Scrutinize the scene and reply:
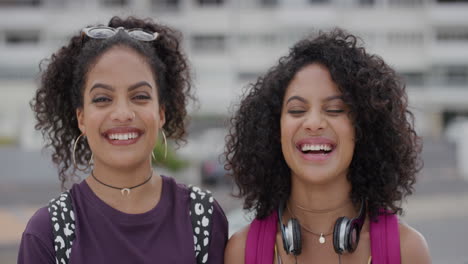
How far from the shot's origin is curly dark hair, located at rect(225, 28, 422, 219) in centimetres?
326

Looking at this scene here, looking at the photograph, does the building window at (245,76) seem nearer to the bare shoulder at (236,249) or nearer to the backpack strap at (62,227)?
the bare shoulder at (236,249)

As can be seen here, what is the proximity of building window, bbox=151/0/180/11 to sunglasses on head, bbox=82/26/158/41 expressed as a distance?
1656 inches

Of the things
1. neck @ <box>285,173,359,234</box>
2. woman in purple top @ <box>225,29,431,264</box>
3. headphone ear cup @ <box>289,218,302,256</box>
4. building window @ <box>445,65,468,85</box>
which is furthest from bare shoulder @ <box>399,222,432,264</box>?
building window @ <box>445,65,468,85</box>

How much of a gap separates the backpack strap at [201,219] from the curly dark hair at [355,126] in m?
0.25

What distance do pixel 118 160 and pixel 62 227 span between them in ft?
1.34

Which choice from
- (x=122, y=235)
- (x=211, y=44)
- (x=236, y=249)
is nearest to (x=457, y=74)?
(x=211, y=44)

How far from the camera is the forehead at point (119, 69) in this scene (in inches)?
128

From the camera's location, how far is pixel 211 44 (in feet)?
147

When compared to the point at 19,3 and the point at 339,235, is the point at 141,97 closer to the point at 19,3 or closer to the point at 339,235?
the point at 339,235

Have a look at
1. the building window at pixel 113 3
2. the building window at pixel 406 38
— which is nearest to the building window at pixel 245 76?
the building window at pixel 113 3

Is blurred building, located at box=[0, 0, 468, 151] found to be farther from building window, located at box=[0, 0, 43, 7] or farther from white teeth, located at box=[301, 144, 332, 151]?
white teeth, located at box=[301, 144, 332, 151]

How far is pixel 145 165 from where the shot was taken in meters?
3.37

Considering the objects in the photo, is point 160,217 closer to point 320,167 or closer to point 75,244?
point 75,244

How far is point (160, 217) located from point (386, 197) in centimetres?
114
